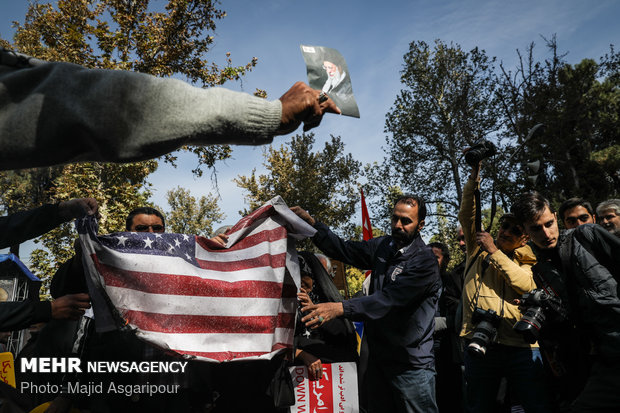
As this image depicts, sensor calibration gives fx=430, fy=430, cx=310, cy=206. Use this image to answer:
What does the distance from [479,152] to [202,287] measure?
9.38 feet

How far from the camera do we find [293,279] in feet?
11.4

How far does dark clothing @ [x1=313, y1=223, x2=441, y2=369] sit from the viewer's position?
353 centimetres

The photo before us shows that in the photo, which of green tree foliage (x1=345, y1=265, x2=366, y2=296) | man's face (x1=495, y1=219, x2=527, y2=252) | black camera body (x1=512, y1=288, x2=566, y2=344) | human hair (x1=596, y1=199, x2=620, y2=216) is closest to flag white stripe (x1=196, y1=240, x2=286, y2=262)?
black camera body (x1=512, y1=288, x2=566, y2=344)

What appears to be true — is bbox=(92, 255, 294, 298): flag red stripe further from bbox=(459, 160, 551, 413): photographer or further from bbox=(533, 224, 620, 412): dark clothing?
bbox=(533, 224, 620, 412): dark clothing

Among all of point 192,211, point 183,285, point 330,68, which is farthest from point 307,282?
point 192,211

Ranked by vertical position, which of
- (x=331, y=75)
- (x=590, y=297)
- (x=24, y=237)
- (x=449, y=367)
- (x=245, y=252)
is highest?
(x=331, y=75)

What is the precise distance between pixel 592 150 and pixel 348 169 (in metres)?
12.3

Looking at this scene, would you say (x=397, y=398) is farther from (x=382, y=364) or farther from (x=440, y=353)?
(x=440, y=353)

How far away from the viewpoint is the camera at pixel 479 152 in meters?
4.16

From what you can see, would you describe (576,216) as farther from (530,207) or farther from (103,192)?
(103,192)

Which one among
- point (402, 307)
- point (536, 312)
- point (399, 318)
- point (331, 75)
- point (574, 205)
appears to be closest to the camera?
point (331, 75)

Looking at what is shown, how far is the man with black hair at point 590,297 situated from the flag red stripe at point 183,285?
2092mm

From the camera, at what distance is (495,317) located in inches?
152

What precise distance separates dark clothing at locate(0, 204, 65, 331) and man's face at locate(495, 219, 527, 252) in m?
4.08
